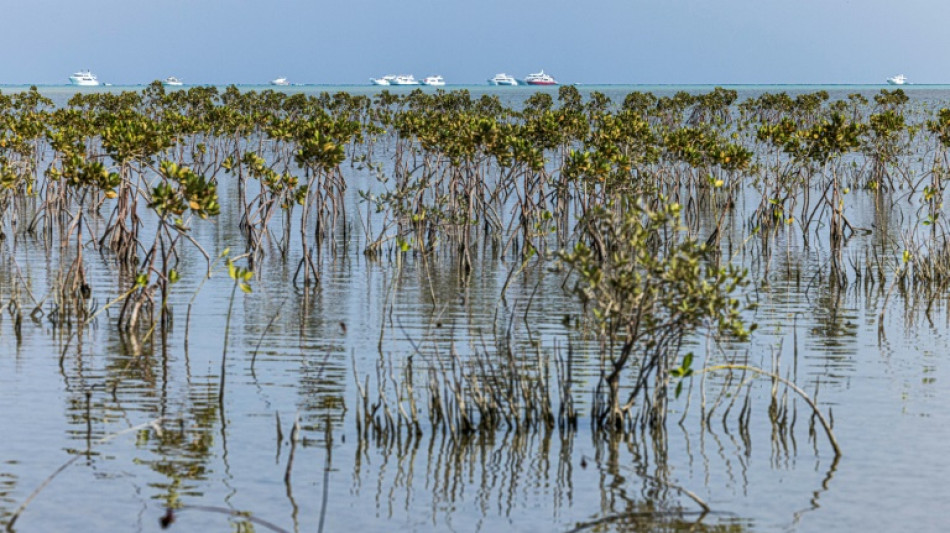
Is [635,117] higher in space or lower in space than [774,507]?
higher

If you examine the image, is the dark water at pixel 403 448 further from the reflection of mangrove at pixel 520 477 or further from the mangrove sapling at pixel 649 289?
the mangrove sapling at pixel 649 289

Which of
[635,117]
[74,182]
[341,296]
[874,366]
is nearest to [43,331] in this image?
[74,182]

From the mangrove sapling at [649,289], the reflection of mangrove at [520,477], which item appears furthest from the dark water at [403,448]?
the mangrove sapling at [649,289]

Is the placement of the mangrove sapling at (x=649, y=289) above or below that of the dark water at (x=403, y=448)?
above

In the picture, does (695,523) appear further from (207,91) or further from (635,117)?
(207,91)

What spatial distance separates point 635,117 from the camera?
35.0 meters

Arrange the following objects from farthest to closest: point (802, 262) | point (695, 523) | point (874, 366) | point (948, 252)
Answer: point (802, 262), point (948, 252), point (874, 366), point (695, 523)

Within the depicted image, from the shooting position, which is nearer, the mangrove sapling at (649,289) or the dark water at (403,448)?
the dark water at (403,448)

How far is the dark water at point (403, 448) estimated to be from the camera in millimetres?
10211

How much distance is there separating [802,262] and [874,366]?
10943 mm

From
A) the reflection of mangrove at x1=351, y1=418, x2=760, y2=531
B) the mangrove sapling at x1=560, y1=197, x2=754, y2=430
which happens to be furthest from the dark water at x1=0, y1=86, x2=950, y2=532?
the mangrove sapling at x1=560, y1=197, x2=754, y2=430

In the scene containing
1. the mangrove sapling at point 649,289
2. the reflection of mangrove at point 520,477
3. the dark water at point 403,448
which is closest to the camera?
the dark water at point 403,448

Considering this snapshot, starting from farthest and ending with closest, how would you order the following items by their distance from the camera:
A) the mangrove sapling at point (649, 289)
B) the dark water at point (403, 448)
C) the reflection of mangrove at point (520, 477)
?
the mangrove sapling at point (649, 289), the reflection of mangrove at point (520, 477), the dark water at point (403, 448)

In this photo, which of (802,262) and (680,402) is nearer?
(680,402)
